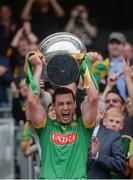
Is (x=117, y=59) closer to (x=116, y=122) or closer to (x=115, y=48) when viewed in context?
(x=115, y=48)

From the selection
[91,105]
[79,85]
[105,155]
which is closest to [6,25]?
[79,85]

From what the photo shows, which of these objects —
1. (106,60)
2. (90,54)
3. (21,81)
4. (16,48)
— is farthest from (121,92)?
(90,54)

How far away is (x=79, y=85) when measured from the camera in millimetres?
9516

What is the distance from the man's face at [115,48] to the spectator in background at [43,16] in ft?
5.03

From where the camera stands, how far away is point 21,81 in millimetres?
11680

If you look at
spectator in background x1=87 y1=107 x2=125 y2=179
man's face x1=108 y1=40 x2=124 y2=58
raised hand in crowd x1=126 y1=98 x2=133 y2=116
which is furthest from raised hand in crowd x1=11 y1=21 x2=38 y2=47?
spectator in background x1=87 y1=107 x2=125 y2=179

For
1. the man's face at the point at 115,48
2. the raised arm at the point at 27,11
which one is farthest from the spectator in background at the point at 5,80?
the man's face at the point at 115,48

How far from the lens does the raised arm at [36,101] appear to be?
26.4 ft

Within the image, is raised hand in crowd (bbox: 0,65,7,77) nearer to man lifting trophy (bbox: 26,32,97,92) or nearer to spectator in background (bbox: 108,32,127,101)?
spectator in background (bbox: 108,32,127,101)

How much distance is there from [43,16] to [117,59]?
220 centimetres

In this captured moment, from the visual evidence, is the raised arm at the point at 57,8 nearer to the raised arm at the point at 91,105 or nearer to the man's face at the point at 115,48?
the man's face at the point at 115,48

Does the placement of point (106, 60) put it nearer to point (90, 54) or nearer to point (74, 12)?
point (74, 12)

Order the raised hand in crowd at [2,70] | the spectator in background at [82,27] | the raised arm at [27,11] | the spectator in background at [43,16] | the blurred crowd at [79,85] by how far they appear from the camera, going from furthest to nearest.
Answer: the raised arm at [27,11] < the spectator in background at [43,16] < the spectator in background at [82,27] < the raised hand in crowd at [2,70] < the blurred crowd at [79,85]

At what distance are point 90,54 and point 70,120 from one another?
702mm
